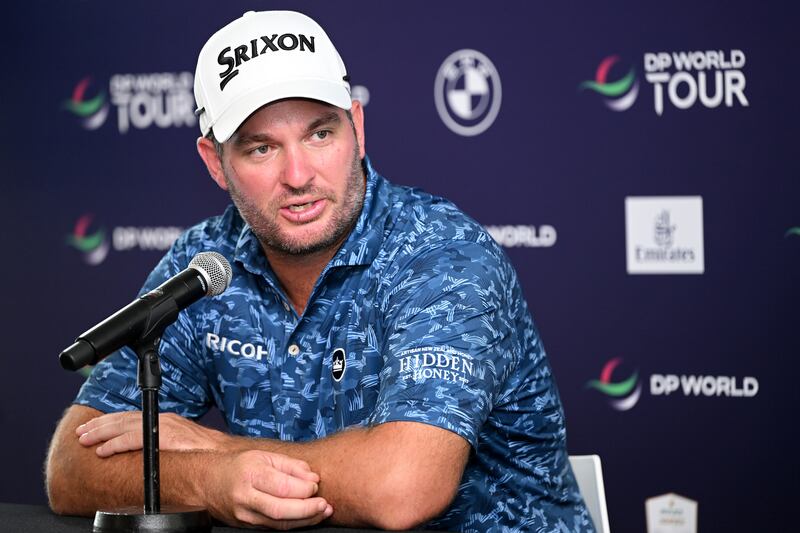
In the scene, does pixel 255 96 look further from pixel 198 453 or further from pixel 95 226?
pixel 95 226

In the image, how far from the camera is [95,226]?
4.04 meters

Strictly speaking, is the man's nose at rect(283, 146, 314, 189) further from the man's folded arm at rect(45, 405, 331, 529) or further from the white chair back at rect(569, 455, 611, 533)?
the white chair back at rect(569, 455, 611, 533)

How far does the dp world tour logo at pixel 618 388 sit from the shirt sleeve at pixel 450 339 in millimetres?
1482

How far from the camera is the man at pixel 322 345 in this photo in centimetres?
172

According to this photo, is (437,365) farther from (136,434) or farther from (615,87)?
(615,87)

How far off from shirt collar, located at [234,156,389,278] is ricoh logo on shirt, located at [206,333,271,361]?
0.14 metres

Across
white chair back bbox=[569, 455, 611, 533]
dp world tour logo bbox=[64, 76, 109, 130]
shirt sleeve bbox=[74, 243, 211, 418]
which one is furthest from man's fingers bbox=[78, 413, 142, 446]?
dp world tour logo bbox=[64, 76, 109, 130]

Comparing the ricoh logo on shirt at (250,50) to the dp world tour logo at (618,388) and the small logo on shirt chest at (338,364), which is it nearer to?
the small logo on shirt chest at (338,364)

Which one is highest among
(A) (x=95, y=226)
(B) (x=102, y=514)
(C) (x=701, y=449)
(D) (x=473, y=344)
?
(A) (x=95, y=226)

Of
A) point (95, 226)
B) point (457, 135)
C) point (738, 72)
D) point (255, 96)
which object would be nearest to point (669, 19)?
point (738, 72)

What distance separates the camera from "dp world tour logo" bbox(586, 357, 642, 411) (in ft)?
11.1

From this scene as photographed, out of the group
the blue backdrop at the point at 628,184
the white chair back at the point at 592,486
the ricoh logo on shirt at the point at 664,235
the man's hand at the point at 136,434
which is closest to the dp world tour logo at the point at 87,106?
the blue backdrop at the point at 628,184

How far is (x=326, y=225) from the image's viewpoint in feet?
6.62

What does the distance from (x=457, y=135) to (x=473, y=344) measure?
6.07 feet
